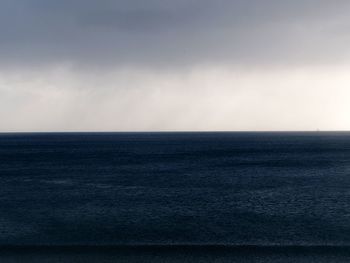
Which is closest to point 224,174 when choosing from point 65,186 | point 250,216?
point 65,186

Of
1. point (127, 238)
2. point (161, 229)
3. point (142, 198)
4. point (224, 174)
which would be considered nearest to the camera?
point (127, 238)

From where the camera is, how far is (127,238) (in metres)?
41.5

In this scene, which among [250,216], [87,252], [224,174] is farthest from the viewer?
[224,174]

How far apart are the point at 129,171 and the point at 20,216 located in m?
56.2

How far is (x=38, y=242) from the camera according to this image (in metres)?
39.8

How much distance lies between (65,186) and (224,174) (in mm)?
33851

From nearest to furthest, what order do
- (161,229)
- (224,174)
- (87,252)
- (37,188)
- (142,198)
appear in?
(87,252), (161,229), (142,198), (37,188), (224,174)

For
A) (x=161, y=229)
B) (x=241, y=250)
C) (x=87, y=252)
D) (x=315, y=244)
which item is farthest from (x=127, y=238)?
(x=315, y=244)

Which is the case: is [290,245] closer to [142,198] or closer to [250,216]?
[250,216]

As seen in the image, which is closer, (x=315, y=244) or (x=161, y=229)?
(x=315, y=244)

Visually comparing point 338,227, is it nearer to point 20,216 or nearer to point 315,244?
point 315,244

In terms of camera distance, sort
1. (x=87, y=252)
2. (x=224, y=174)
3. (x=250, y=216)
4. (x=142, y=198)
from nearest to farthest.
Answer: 1. (x=87, y=252)
2. (x=250, y=216)
3. (x=142, y=198)
4. (x=224, y=174)

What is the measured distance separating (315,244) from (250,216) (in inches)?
516

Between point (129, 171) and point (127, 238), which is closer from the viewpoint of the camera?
point (127, 238)
